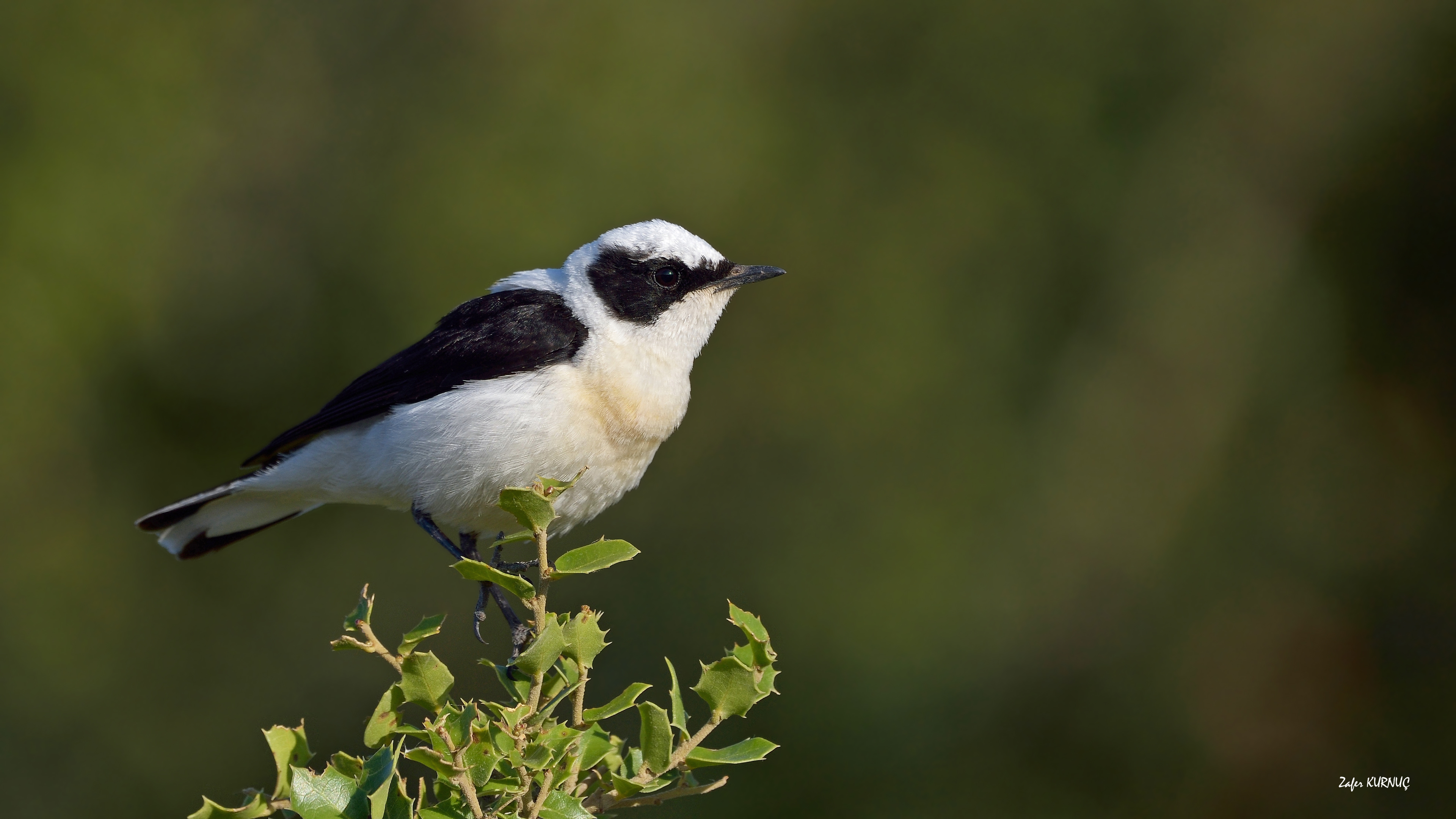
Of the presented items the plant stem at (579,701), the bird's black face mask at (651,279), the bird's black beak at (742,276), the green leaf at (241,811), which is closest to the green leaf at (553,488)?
the plant stem at (579,701)

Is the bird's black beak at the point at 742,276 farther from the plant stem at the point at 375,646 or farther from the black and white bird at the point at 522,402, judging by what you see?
the plant stem at the point at 375,646

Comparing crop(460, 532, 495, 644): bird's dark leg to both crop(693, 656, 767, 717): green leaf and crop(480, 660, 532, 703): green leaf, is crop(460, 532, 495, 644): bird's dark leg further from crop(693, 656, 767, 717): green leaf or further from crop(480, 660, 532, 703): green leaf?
crop(693, 656, 767, 717): green leaf

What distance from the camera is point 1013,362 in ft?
26.2

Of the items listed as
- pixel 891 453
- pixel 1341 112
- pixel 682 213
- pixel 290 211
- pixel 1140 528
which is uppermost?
pixel 290 211

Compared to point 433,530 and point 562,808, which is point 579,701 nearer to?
point 562,808

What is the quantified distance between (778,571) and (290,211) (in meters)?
4.36

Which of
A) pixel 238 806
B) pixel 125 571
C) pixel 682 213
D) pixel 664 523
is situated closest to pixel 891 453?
pixel 664 523

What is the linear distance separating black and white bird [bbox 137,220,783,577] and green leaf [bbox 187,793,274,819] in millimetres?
1540

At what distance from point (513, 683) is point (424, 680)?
328mm

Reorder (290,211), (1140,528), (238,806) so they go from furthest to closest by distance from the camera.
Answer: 1. (290,211)
2. (1140,528)
3. (238,806)

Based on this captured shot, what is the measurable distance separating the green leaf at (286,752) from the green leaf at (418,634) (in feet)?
0.78

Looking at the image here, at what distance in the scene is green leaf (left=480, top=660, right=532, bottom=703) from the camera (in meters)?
2.47

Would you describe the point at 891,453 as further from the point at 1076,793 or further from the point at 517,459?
the point at 517,459

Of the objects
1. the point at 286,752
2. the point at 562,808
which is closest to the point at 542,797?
the point at 562,808
